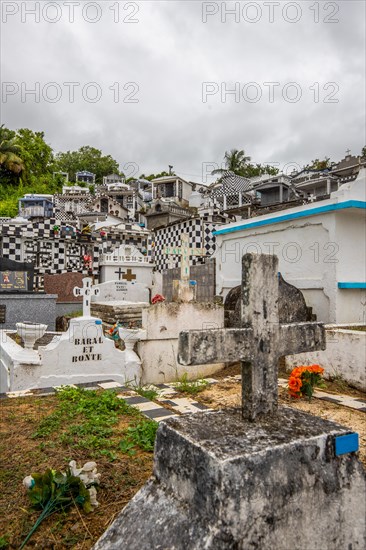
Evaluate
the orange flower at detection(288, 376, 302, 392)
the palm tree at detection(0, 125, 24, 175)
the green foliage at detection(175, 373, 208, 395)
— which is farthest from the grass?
the palm tree at detection(0, 125, 24, 175)

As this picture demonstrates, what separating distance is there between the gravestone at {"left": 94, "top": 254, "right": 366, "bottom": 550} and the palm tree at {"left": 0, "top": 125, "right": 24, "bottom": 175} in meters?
45.8

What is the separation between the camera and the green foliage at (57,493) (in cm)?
255

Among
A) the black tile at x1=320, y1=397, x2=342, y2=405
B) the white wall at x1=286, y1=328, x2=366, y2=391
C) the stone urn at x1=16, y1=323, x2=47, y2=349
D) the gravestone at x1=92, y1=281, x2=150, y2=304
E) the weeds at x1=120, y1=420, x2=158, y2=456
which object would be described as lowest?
the black tile at x1=320, y1=397, x2=342, y2=405

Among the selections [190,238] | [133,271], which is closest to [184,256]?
[190,238]

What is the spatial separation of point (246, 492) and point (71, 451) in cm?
217

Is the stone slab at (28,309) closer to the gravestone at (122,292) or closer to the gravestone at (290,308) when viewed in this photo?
the gravestone at (122,292)

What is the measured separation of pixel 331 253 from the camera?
8688 mm

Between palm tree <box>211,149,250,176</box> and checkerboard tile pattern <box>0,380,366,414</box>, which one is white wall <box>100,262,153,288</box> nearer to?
checkerboard tile pattern <box>0,380,366,414</box>

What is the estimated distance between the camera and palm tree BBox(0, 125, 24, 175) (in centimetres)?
4225

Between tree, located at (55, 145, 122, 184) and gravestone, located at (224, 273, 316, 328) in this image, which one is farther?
tree, located at (55, 145, 122, 184)

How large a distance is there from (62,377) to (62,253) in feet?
48.5

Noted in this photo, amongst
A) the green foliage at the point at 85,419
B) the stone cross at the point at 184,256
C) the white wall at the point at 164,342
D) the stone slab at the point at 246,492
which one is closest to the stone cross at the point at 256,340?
the stone slab at the point at 246,492

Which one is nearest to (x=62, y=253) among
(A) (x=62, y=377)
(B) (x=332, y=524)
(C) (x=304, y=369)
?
(A) (x=62, y=377)

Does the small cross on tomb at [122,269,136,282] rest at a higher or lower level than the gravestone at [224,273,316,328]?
higher
